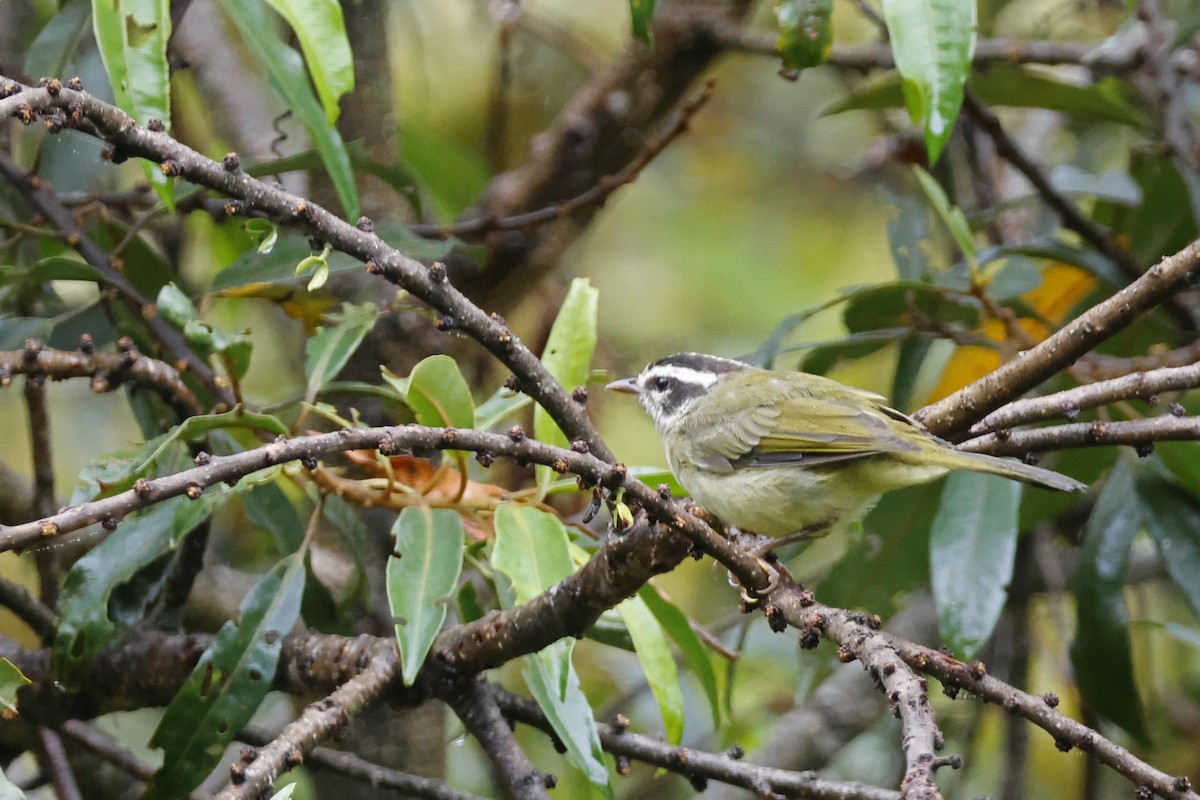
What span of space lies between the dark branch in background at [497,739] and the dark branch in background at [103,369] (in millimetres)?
961

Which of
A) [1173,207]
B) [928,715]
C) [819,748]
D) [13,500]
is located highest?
[1173,207]

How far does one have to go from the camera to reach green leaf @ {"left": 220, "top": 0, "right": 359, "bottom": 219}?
229 centimetres

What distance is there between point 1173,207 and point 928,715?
2.91 meters

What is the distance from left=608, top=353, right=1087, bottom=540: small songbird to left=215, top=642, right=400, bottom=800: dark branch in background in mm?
1055

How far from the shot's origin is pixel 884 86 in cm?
395

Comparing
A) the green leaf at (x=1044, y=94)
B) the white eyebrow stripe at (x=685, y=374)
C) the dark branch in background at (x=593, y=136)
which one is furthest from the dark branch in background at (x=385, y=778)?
the green leaf at (x=1044, y=94)

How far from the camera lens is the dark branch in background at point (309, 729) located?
1.76m

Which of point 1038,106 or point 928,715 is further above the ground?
point 1038,106

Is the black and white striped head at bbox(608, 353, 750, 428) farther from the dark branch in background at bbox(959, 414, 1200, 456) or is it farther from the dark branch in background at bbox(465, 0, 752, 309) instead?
the dark branch in background at bbox(959, 414, 1200, 456)

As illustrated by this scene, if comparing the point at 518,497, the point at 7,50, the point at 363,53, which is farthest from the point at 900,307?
the point at 7,50

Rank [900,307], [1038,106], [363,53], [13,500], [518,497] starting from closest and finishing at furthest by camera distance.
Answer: [518,497]
[13,500]
[900,307]
[363,53]
[1038,106]

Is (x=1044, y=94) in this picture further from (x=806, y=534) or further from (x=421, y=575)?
(x=421, y=575)

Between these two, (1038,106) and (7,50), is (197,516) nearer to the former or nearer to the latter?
(7,50)

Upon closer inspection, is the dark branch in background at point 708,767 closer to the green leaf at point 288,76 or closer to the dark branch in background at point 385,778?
the dark branch in background at point 385,778
